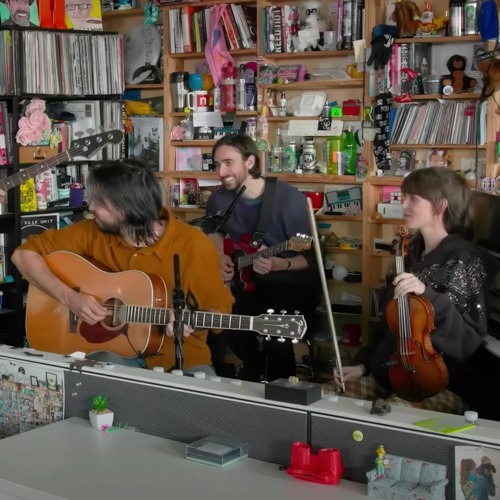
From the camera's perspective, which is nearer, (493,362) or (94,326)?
(493,362)

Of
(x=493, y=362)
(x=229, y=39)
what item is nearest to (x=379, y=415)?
(x=493, y=362)

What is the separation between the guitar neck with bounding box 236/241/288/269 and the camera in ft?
13.6

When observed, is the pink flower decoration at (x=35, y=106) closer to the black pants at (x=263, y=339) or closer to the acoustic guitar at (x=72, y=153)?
the acoustic guitar at (x=72, y=153)

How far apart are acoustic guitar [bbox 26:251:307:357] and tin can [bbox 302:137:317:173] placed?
2299 millimetres

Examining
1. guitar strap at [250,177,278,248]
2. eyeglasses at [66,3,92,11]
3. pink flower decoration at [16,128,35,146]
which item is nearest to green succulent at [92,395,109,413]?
guitar strap at [250,177,278,248]

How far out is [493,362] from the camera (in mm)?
2744

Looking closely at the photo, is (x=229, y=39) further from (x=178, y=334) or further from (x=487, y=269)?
(x=178, y=334)

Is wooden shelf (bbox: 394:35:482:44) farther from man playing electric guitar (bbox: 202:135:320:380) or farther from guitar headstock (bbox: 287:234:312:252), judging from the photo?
guitar headstock (bbox: 287:234:312:252)

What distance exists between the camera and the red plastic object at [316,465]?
5.23 ft

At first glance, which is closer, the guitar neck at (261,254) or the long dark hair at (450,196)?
the long dark hair at (450,196)

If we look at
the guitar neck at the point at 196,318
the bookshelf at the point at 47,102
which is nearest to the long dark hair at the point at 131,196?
the guitar neck at the point at 196,318

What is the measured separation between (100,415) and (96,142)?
267 cm

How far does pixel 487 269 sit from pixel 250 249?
1.50 metres

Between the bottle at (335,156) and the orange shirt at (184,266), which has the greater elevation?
the bottle at (335,156)
